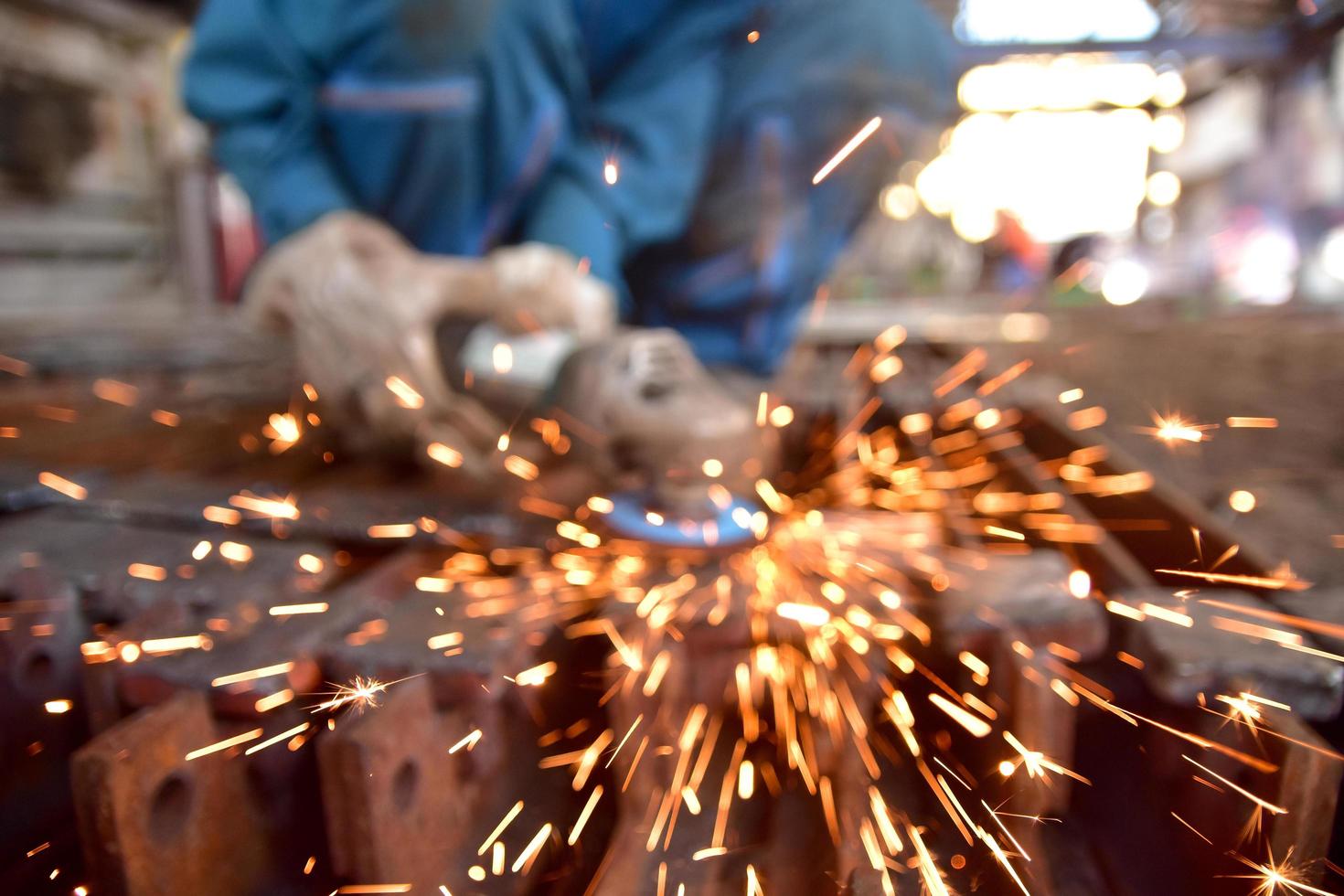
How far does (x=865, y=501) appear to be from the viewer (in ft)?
5.69

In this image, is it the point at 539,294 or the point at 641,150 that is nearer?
the point at 539,294

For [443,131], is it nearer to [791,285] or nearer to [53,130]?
[791,285]

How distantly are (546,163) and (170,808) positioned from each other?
1673 mm

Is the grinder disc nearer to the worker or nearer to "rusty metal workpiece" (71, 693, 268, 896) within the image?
the worker

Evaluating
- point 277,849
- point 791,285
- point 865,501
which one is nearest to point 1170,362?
point 791,285

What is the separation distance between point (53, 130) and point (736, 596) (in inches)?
253

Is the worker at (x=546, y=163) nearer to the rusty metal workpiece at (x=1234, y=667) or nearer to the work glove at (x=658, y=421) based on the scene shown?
the work glove at (x=658, y=421)

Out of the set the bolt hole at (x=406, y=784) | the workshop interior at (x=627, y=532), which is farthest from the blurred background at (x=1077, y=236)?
the bolt hole at (x=406, y=784)

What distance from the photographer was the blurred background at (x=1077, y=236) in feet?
7.23

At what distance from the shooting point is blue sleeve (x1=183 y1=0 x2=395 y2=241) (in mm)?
1805

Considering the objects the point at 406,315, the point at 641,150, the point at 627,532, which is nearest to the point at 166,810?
the point at 627,532

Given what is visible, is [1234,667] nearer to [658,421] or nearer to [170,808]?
[658,421]

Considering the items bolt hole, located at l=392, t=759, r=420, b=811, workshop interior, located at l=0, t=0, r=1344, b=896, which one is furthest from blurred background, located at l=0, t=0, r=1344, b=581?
bolt hole, located at l=392, t=759, r=420, b=811

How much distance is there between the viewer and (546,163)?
208 cm
